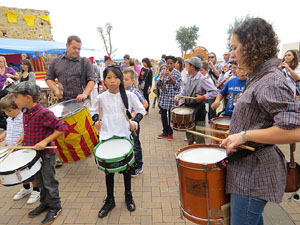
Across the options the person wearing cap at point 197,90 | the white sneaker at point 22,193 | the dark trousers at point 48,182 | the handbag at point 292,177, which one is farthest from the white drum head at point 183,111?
the white sneaker at point 22,193

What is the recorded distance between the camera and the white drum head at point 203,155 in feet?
5.58

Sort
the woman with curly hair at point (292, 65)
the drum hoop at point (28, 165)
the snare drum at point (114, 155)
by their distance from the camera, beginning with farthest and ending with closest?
the woman with curly hair at point (292, 65), the snare drum at point (114, 155), the drum hoop at point (28, 165)

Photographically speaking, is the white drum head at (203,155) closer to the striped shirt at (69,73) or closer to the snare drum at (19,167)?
the snare drum at (19,167)

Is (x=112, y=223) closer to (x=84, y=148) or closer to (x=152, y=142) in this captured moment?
(x=84, y=148)

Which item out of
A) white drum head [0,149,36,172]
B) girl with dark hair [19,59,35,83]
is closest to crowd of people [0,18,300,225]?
white drum head [0,149,36,172]

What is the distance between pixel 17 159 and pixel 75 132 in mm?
988

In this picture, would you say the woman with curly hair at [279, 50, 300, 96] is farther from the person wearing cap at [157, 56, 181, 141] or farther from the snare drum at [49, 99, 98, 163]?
the snare drum at [49, 99, 98, 163]

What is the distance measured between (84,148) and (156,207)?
56.8 inches

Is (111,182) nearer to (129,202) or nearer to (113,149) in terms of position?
(129,202)

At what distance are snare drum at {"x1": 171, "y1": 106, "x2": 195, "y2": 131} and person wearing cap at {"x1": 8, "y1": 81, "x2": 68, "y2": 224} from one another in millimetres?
1993

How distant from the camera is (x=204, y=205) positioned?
5.12 feet

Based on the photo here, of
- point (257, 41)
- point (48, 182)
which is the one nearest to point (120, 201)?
point (48, 182)

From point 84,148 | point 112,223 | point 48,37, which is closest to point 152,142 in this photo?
point 84,148

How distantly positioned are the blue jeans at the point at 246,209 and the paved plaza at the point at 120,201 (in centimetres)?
133
